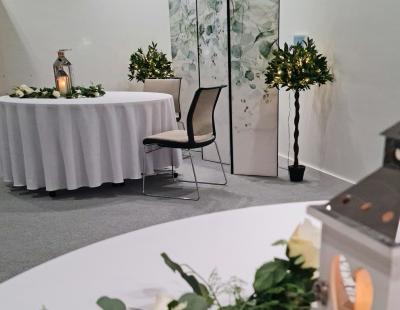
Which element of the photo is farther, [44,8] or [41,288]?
[44,8]

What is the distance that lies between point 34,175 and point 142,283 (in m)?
3.13

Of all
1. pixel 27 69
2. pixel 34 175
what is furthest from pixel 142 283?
pixel 27 69

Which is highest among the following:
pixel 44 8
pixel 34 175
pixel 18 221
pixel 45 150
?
pixel 44 8

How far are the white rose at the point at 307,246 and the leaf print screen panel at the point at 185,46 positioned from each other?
4.86m

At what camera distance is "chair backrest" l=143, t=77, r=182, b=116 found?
195 inches

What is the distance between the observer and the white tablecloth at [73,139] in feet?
11.1

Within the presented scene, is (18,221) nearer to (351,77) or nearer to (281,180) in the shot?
(281,180)

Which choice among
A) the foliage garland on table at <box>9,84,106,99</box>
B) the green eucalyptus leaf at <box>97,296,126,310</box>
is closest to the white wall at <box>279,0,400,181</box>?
the foliage garland on table at <box>9,84,106,99</box>

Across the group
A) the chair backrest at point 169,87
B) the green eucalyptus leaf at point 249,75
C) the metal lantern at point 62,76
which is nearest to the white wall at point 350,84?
the green eucalyptus leaf at point 249,75

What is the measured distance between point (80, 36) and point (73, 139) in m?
2.97

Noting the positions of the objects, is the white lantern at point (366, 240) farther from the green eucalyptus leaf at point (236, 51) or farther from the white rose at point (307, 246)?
the green eucalyptus leaf at point (236, 51)

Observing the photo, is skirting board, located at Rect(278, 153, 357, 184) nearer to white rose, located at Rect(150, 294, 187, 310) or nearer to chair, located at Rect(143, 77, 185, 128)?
chair, located at Rect(143, 77, 185, 128)

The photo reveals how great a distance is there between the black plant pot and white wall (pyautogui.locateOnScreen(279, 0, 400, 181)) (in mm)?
347

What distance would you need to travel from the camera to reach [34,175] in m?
3.53
